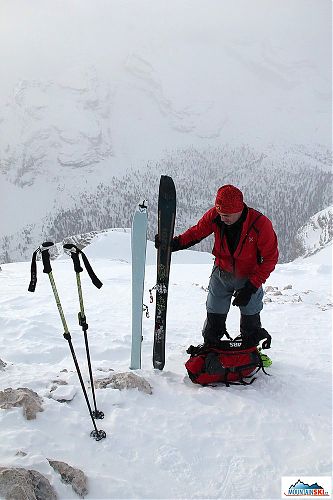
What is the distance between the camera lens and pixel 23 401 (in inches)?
152

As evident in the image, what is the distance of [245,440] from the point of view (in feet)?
12.8

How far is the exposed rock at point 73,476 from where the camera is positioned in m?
3.06

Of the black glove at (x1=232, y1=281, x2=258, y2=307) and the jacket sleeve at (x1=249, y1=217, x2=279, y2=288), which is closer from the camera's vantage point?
Result: the jacket sleeve at (x1=249, y1=217, x2=279, y2=288)

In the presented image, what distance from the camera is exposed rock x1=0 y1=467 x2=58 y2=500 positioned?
8.96 ft

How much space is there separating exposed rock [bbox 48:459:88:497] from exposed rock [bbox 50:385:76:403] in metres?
1.09

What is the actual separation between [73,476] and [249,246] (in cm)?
298

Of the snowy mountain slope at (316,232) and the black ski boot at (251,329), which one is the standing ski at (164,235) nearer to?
the black ski boot at (251,329)

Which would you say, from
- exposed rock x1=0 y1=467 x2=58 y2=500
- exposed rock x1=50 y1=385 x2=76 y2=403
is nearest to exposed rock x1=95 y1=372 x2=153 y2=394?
exposed rock x1=50 y1=385 x2=76 y2=403

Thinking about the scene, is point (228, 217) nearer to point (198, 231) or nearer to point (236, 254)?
point (236, 254)

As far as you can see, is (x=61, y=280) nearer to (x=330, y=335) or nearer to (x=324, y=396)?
(x=330, y=335)

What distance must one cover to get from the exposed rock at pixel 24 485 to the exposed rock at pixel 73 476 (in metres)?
0.16

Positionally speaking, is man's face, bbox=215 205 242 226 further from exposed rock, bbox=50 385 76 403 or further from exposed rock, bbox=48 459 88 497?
exposed rock, bbox=48 459 88 497

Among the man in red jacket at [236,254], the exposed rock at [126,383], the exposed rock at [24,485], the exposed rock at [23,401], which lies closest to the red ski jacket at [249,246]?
the man in red jacket at [236,254]

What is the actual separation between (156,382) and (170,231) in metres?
1.97
